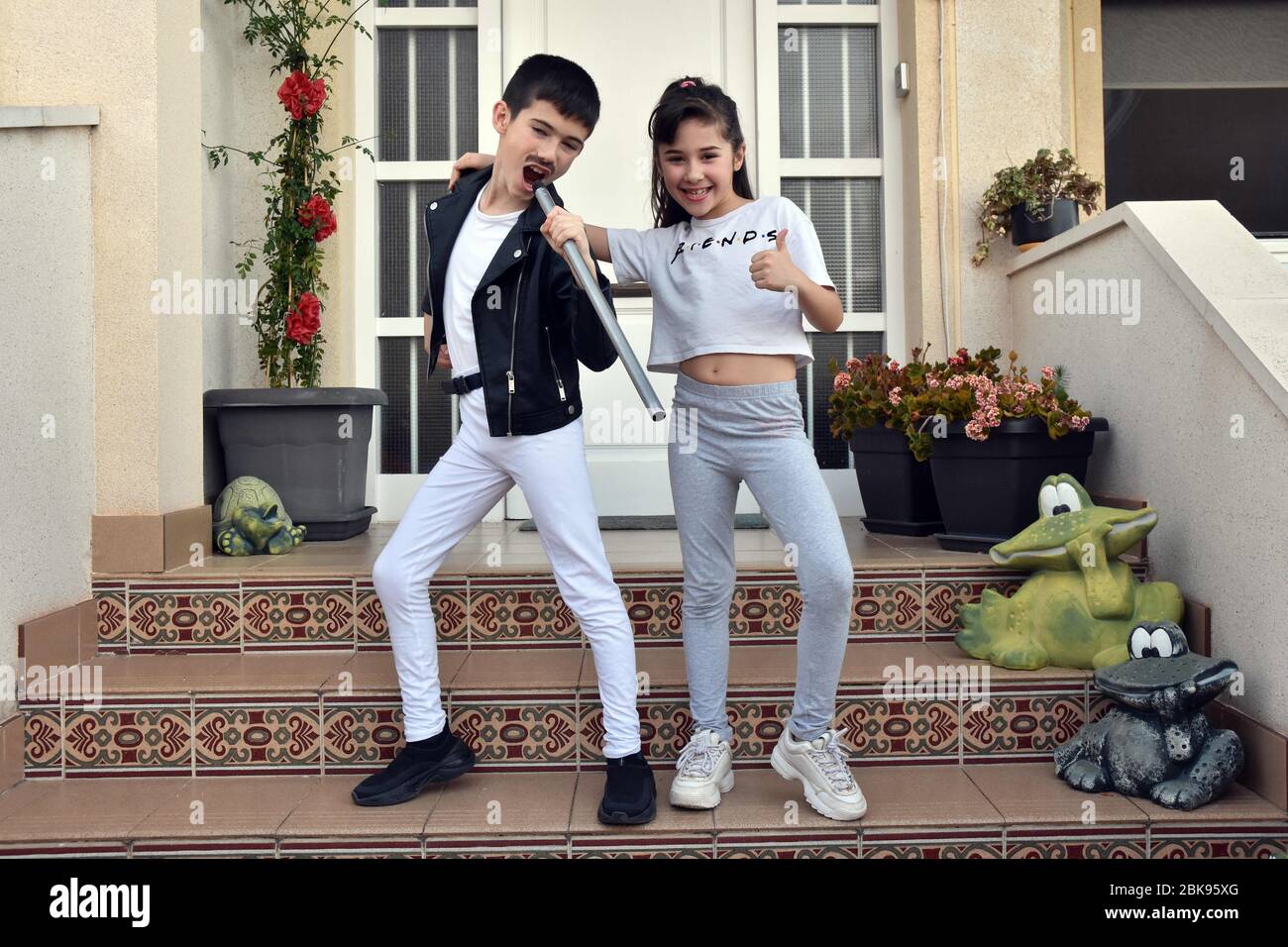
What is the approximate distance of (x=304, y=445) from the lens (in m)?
3.31

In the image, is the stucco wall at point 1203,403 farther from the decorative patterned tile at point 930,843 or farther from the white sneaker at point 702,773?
the white sneaker at point 702,773

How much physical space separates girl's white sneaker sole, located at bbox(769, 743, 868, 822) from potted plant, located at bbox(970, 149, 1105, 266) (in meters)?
2.16

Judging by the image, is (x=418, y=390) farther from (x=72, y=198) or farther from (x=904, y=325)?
(x=904, y=325)

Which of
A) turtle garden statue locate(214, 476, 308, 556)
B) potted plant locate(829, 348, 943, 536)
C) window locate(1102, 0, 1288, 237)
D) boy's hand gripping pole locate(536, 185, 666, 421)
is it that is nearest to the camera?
boy's hand gripping pole locate(536, 185, 666, 421)

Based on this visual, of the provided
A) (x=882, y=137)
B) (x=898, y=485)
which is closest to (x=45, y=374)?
(x=898, y=485)

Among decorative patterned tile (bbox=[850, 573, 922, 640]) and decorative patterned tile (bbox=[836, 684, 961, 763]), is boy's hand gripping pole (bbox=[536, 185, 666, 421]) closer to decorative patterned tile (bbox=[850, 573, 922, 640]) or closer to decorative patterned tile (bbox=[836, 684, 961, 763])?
decorative patterned tile (bbox=[836, 684, 961, 763])

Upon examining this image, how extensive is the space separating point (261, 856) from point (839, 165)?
10.1 ft

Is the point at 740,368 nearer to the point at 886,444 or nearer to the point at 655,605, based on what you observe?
the point at 655,605

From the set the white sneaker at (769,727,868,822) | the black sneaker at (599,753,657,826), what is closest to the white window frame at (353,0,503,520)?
the black sneaker at (599,753,657,826)

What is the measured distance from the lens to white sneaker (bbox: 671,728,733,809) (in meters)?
2.01

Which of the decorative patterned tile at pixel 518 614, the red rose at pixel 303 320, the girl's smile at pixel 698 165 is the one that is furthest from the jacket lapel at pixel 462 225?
the red rose at pixel 303 320

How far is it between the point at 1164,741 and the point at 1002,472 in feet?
3.11

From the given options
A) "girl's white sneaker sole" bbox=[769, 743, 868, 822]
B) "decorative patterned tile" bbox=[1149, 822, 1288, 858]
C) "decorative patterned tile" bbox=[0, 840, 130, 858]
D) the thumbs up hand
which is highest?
the thumbs up hand

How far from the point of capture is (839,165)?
3.87 meters
